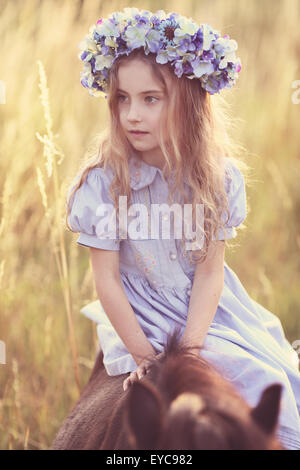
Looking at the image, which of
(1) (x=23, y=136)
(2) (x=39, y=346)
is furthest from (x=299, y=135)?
(2) (x=39, y=346)

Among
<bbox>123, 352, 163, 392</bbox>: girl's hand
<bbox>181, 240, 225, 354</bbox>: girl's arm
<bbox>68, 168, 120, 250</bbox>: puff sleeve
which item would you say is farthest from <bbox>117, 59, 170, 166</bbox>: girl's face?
<bbox>123, 352, 163, 392</bbox>: girl's hand

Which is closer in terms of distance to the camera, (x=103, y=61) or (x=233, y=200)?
(x=103, y=61)

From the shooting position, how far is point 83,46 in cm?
203

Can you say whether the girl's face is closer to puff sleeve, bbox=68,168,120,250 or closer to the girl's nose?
the girl's nose

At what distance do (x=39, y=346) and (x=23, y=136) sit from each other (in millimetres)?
1227

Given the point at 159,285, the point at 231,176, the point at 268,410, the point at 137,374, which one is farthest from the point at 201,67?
the point at 268,410

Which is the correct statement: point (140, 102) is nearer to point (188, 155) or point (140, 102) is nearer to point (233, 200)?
point (188, 155)

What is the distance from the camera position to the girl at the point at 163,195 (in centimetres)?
191

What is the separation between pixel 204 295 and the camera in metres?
2.03

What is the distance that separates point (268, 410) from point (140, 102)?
43.5 inches

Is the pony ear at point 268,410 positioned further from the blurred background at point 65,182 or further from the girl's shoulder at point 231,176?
the blurred background at point 65,182

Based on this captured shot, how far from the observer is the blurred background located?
9.55 ft

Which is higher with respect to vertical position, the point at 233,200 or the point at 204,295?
the point at 233,200

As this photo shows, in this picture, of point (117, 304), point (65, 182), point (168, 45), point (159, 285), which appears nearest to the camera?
point (168, 45)
